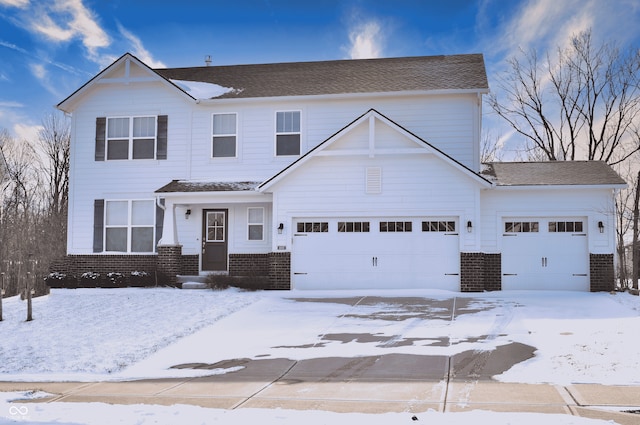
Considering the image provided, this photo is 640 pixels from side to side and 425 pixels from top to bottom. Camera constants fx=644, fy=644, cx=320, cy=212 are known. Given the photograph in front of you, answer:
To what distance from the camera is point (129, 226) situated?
21.8 metres

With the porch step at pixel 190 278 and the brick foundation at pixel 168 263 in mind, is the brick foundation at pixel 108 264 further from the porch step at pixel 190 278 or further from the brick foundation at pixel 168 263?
the porch step at pixel 190 278

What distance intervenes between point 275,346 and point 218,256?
10316 mm

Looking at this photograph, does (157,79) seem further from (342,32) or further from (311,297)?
(311,297)

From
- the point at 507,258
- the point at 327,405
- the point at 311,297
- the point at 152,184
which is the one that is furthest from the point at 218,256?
the point at 327,405

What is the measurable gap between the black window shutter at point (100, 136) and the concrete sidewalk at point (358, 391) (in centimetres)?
1367

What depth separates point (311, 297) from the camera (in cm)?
1755

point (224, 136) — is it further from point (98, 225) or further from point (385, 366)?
point (385, 366)

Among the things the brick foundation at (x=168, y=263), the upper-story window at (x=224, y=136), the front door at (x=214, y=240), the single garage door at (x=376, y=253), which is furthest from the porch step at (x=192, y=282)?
→ the upper-story window at (x=224, y=136)

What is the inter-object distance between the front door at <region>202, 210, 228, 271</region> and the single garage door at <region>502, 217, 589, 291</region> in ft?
29.3

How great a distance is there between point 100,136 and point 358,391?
16.9m

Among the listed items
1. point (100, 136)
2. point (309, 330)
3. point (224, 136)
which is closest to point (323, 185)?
point (224, 136)

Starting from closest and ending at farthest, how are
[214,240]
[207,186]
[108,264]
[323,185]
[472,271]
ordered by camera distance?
1. [472,271]
2. [323,185]
3. [207,186]
4. [214,240]
5. [108,264]

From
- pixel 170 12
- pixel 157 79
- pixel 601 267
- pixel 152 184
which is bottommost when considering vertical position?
pixel 601 267

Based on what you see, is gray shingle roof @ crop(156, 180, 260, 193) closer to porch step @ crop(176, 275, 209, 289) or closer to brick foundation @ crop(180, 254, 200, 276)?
brick foundation @ crop(180, 254, 200, 276)
